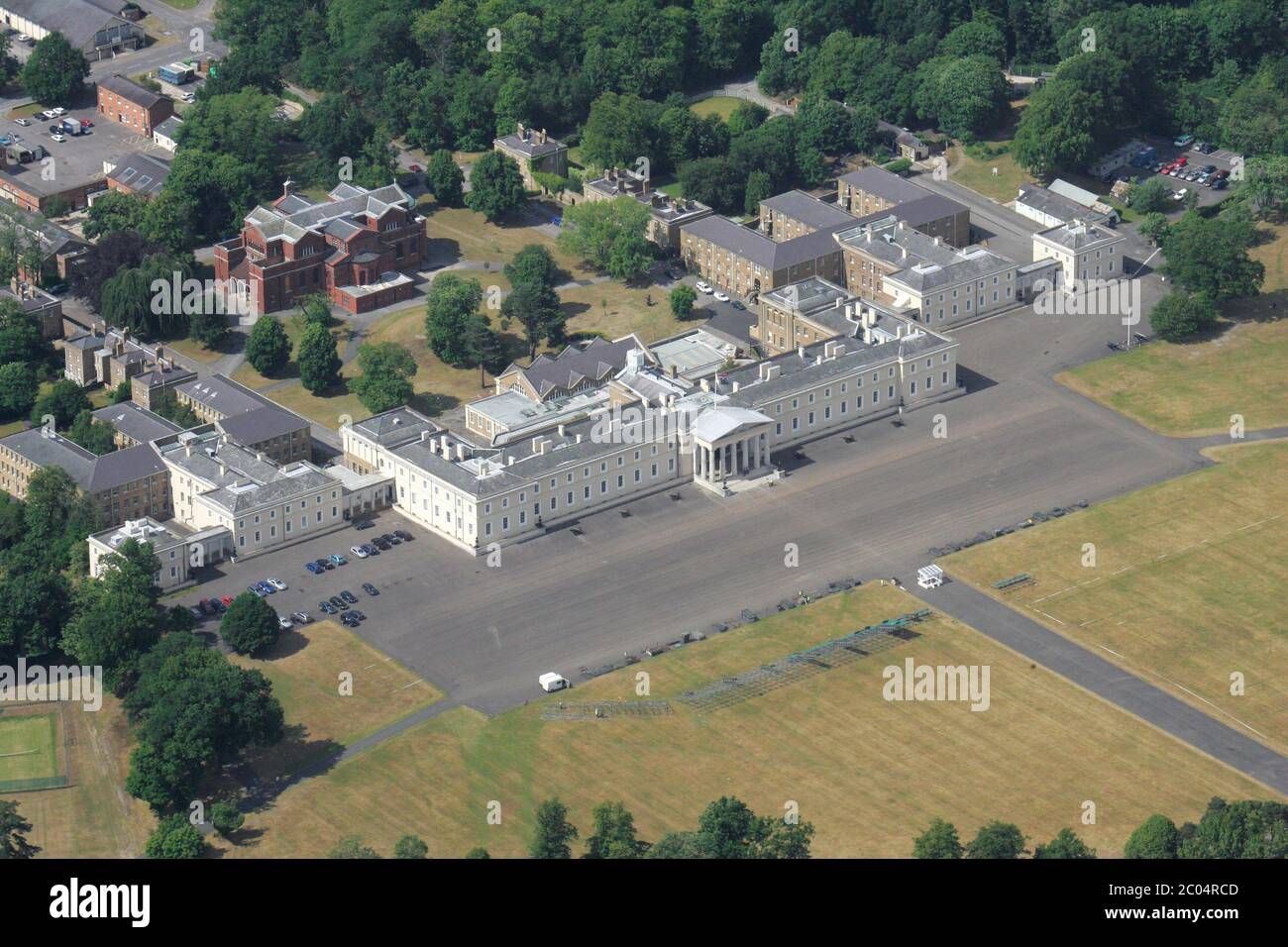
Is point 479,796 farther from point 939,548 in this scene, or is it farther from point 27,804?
point 939,548

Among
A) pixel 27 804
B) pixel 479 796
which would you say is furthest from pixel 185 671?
pixel 479 796

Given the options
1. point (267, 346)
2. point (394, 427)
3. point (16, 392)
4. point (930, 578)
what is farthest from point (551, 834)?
point (16, 392)

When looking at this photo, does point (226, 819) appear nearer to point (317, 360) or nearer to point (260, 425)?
point (260, 425)

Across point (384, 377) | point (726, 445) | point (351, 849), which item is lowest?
point (384, 377)

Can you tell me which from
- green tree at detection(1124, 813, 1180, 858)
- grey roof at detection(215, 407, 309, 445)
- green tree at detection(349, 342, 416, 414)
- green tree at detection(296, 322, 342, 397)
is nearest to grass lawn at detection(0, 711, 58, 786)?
grey roof at detection(215, 407, 309, 445)

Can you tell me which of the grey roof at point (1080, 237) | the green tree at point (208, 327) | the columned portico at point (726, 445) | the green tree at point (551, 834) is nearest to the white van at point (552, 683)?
the green tree at point (551, 834)
